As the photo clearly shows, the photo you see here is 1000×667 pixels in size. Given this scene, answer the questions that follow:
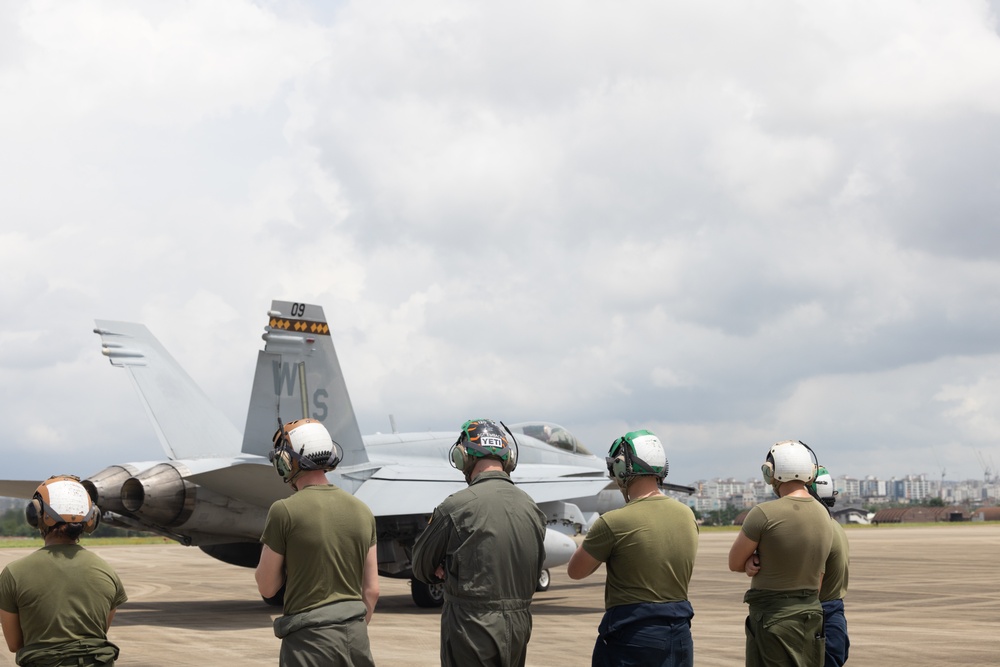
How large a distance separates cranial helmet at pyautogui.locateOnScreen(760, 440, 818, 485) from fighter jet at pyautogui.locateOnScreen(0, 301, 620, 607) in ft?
35.7

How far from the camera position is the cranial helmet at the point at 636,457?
5496 millimetres

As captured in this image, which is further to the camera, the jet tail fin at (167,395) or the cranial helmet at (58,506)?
the jet tail fin at (167,395)

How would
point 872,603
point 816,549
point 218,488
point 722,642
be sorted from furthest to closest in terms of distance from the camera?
point 872,603
point 218,488
point 722,642
point 816,549

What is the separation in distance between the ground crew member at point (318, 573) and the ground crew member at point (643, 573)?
3.60ft

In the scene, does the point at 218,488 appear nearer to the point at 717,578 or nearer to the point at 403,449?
the point at 403,449

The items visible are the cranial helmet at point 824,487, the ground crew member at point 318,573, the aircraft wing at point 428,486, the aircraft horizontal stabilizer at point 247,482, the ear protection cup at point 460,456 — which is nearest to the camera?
the ground crew member at point 318,573

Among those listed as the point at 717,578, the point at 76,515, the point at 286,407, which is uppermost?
the point at 286,407

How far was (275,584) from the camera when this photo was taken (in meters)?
4.95

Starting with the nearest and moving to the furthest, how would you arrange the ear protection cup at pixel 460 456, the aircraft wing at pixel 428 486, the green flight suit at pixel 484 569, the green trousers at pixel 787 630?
the green flight suit at pixel 484 569
the ear protection cup at pixel 460 456
the green trousers at pixel 787 630
the aircraft wing at pixel 428 486

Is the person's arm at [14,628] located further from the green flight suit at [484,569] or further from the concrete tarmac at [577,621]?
the concrete tarmac at [577,621]

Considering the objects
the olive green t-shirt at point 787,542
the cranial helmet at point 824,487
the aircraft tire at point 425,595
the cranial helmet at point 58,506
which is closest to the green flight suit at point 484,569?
the olive green t-shirt at point 787,542

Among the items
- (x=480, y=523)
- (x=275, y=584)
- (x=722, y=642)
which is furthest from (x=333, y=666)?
(x=722, y=642)

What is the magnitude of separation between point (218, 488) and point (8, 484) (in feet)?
12.5

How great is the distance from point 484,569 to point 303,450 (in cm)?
105
